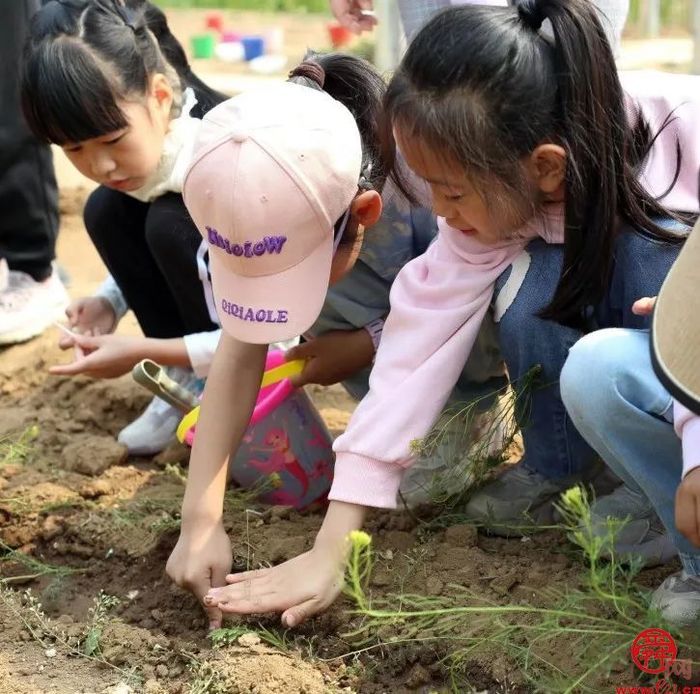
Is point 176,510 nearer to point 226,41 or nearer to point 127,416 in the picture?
point 127,416

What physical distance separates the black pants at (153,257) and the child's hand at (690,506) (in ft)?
4.35

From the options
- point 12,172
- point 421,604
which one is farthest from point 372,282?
point 12,172

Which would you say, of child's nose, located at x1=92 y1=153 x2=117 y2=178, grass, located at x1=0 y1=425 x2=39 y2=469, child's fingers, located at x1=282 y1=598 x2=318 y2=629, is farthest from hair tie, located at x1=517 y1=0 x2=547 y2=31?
grass, located at x1=0 y1=425 x2=39 y2=469

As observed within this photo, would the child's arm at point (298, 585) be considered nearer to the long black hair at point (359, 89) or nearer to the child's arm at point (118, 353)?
the long black hair at point (359, 89)

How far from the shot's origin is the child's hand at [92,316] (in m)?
2.74

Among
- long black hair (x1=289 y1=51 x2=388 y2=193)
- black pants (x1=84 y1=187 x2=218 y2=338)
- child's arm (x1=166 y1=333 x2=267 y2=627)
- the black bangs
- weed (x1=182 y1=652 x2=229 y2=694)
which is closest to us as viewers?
weed (x1=182 y1=652 x2=229 y2=694)

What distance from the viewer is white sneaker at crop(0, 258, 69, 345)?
10.7ft

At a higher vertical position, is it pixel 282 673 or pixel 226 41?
pixel 282 673

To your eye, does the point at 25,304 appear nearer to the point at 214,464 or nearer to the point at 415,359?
the point at 214,464

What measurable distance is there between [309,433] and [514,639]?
70cm

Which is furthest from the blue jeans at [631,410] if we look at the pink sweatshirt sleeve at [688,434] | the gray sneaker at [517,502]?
the gray sneaker at [517,502]

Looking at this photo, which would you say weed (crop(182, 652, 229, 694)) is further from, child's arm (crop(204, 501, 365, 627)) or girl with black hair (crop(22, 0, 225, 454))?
girl with black hair (crop(22, 0, 225, 454))

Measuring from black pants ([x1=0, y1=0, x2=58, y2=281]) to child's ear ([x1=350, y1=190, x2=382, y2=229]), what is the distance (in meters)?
1.56

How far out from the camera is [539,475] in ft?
7.00
